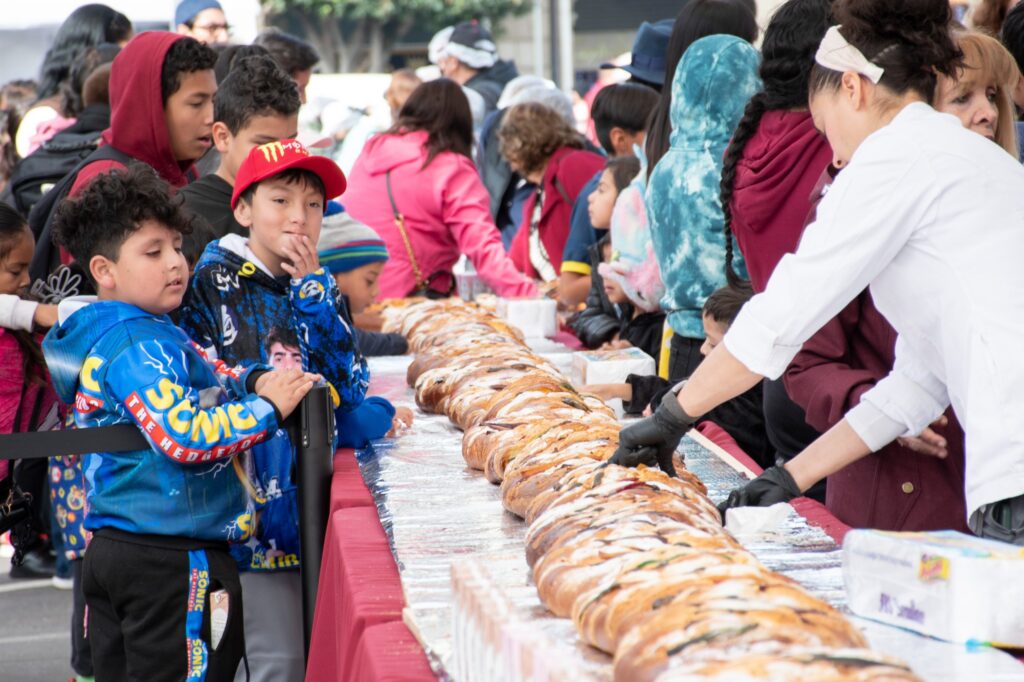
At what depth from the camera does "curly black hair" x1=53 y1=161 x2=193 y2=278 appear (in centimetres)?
286

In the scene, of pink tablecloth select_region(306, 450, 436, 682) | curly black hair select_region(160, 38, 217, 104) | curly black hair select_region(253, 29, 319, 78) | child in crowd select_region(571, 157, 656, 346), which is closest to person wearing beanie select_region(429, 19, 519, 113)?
curly black hair select_region(253, 29, 319, 78)

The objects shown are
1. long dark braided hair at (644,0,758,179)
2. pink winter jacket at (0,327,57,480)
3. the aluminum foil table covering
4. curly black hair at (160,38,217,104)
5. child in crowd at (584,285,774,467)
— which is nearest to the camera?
the aluminum foil table covering

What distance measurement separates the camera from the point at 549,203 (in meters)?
6.59

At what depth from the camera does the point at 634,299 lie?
4695 millimetres

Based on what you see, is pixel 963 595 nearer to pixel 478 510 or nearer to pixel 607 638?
pixel 607 638

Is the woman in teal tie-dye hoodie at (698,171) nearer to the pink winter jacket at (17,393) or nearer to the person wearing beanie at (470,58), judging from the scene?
the pink winter jacket at (17,393)

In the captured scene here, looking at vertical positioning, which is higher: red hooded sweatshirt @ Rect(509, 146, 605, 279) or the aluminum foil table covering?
the aluminum foil table covering

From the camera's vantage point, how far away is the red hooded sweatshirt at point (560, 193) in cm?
642

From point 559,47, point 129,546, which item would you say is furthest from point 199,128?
point 559,47

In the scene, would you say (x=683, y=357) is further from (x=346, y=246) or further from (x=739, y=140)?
(x=346, y=246)

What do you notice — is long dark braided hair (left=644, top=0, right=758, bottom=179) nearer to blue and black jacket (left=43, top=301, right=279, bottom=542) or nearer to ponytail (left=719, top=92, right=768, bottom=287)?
ponytail (left=719, top=92, right=768, bottom=287)

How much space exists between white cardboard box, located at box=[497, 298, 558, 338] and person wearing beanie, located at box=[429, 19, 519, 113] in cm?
455

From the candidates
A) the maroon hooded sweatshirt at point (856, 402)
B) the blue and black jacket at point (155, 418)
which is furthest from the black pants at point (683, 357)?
the blue and black jacket at point (155, 418)

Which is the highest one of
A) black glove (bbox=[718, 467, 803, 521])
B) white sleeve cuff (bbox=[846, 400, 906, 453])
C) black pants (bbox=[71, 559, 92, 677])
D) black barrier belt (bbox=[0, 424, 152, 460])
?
white sleeve cuff (bbox=[846, 400, 906, 453])
